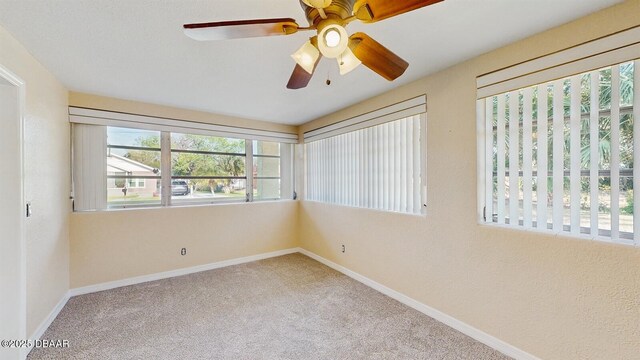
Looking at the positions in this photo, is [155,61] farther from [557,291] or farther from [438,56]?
[557,291]

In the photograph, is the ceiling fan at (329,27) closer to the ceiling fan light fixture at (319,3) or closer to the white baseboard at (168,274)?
the ceiling fan light fixture at (319,3)

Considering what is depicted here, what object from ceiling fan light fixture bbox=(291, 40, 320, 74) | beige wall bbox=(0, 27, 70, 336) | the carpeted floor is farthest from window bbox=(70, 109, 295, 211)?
ceiling fan light fixture bbox=(291, 40, 320, 74)

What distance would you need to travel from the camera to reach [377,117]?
3096 mm

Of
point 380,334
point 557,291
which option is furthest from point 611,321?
point 380,334

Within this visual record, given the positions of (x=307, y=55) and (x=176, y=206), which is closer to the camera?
(x=307, y=55)

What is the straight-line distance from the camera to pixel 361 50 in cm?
134

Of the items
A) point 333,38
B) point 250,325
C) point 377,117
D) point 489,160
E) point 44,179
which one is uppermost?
point 377,117

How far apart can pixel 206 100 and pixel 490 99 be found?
3.01 meters

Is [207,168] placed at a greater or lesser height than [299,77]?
lesser

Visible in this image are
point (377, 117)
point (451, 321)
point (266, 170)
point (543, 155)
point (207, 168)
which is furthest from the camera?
point (266, 170)

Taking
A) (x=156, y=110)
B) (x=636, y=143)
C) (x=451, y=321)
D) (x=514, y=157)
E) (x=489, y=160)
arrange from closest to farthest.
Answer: (x=636, y=143), (x=514, y=157), (x=489, y=160), (x=451, y=321), (x=156, y=110)

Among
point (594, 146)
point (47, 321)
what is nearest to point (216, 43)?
point (594, 146)

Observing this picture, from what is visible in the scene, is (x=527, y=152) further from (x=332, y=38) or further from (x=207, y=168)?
(x=207, y=168)

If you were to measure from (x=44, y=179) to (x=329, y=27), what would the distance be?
2.85 m
